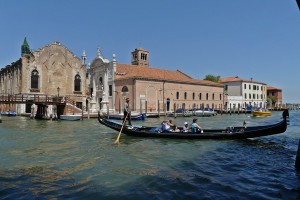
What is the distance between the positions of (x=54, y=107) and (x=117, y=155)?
2116cm

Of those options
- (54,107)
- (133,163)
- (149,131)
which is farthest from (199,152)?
(54,107)

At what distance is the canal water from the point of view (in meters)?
5.34

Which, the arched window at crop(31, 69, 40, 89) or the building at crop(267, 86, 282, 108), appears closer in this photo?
the arched window at crop(31, 69, 40, 89)

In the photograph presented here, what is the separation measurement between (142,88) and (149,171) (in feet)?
93.4

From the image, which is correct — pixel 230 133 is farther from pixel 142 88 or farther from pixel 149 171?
pixel 142 88

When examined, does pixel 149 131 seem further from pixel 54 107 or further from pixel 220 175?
pixel 54 107

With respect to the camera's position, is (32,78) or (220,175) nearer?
(220,175)

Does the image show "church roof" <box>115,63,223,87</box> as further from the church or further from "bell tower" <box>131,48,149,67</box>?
"bell tower" <box>131,48,149,67</box>

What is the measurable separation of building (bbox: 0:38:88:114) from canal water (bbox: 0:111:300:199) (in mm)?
22573

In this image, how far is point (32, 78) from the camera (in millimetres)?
32656

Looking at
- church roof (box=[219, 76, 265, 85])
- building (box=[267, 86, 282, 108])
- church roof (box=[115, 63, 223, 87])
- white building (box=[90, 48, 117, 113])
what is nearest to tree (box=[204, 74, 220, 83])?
church roof (box=[219, 76, 265, 85])

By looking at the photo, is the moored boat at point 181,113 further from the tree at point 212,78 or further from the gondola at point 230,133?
the tree at point 212,78

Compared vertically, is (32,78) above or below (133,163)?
above

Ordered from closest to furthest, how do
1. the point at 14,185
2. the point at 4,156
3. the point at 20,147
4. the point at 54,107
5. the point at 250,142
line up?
the point at 14,185 → the point at 4,156 → the point at 20,147 → the point at 250,142 → the point at 54,107
